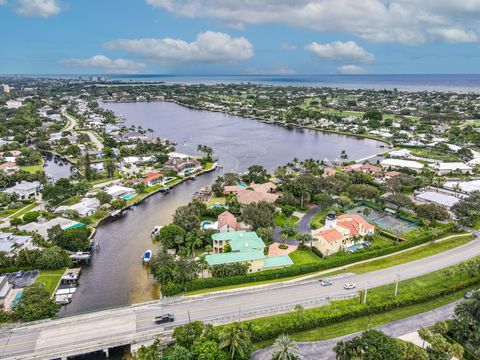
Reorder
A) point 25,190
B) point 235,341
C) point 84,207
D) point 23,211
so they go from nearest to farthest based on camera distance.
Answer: point 235,341 < point 23,211 < point 84,207 < point 25,190

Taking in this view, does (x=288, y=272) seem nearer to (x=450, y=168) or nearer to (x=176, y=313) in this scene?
(x=176, y=313)

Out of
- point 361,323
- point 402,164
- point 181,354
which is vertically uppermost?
point 402,164

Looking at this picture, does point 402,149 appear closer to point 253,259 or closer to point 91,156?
point 253,259

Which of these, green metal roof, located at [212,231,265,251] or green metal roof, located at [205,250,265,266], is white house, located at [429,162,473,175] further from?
green metal roof, located at [205,250,265,266]

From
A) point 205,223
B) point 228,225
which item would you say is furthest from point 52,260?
point 228,225

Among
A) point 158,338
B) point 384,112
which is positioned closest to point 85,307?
point 158,338
